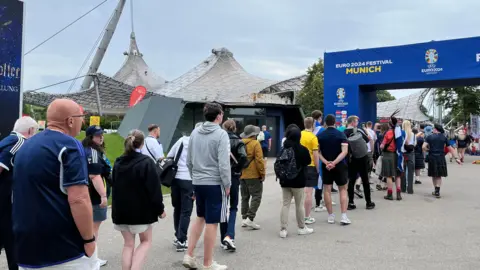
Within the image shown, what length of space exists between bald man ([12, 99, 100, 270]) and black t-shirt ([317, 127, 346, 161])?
5.10m

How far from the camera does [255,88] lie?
62.2 meters

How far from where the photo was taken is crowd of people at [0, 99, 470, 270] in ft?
7.73

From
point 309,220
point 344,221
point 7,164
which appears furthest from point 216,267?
point 344,221

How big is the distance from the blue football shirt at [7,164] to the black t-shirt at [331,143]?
15.4ft

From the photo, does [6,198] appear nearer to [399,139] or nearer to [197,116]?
[399,139]

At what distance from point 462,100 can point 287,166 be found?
30.3m

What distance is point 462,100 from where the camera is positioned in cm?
3109

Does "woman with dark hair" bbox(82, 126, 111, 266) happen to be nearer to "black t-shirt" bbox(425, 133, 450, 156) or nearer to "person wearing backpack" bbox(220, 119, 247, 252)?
→ "person wearing backpack" bbox(220, 119, 247, 252)

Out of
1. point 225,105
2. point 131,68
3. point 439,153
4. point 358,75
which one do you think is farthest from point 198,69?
point 439,153

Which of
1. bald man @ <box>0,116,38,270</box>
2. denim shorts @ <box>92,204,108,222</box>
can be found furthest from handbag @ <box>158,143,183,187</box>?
bald man @ <box>0,116,38,270</box>

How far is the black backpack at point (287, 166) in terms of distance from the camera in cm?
594

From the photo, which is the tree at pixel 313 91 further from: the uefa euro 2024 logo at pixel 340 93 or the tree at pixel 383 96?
the tree at pixel 383 96

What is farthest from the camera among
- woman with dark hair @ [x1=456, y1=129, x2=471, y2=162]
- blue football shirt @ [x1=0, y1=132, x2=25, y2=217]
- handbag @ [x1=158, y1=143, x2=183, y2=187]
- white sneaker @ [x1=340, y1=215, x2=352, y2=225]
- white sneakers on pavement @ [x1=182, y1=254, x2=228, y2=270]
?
woman with dark hair @ [x1=456, y1=129, x2=471, y2=162]

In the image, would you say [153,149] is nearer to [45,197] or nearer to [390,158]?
[45,197]
